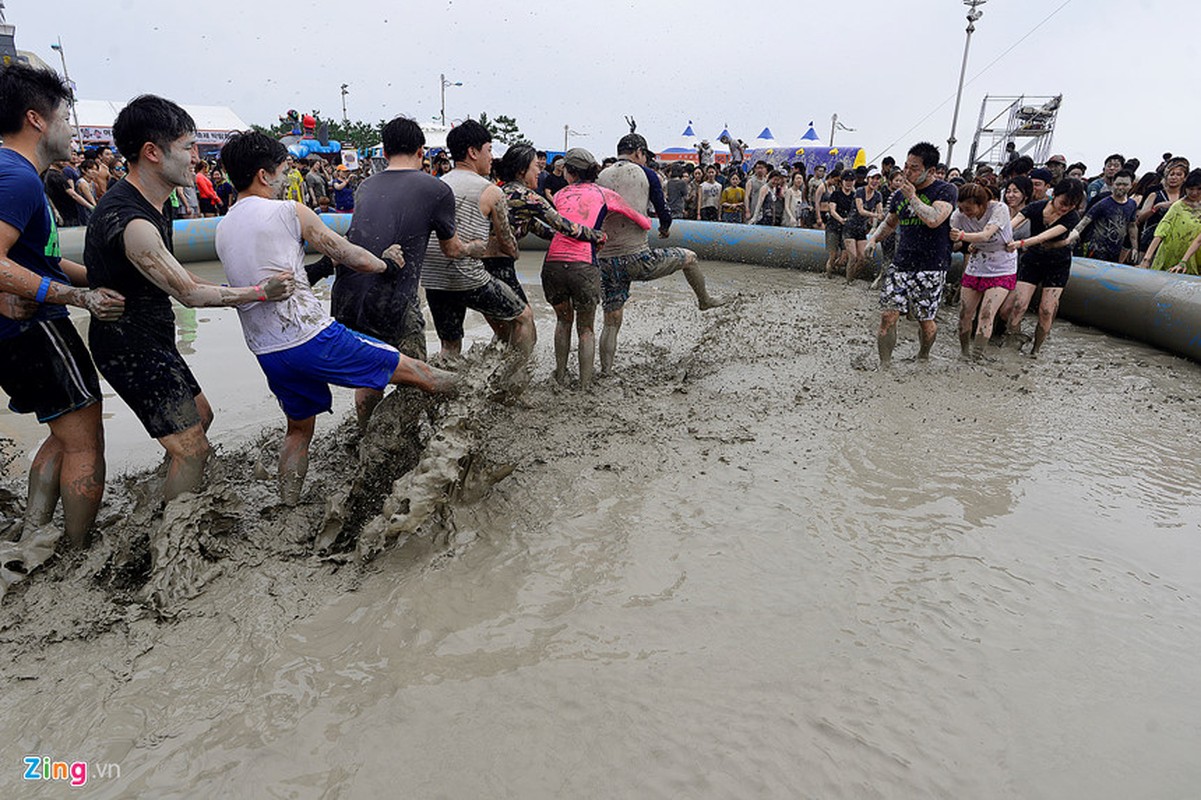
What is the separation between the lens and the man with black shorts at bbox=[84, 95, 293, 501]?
2639 millimetres

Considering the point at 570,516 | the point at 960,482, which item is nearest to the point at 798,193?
the point at 960,482

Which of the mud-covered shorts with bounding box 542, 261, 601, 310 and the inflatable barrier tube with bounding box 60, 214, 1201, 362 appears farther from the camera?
the inflatable barrier tube with bounding box 60, 214, 1201, 362

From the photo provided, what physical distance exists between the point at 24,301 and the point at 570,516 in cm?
238

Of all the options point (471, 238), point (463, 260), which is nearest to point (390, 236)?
point (463, 260)

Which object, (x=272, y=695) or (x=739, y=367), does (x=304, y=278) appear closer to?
(x=272, y=695)

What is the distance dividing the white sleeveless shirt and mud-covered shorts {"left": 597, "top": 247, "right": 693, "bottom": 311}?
8.59 feet

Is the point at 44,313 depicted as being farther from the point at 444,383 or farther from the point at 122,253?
the point at 444,383

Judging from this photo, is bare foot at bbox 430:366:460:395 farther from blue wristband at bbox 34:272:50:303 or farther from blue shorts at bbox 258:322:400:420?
blue wristband at bbox 34:272:50:303

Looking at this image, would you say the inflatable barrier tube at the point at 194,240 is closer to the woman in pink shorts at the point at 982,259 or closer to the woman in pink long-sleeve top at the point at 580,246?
the woman in pink long-sleeve top at the point at 580,246

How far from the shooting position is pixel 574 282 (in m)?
4.96

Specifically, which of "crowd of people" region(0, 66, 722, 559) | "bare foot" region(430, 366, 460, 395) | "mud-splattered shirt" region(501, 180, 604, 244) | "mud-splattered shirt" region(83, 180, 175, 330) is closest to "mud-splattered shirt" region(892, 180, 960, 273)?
"mud-splattered shirt" region(501, 180, 604, 244)

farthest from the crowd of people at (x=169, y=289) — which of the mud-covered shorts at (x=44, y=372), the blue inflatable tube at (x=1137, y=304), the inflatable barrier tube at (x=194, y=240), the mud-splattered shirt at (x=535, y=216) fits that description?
the inflatable barrier tube at (x=194, y=240)

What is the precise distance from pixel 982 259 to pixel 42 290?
253 inches

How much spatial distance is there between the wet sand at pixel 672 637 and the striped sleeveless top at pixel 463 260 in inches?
38.2
